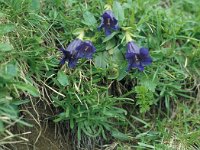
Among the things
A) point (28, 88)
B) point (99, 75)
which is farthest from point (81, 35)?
point (28, 88)

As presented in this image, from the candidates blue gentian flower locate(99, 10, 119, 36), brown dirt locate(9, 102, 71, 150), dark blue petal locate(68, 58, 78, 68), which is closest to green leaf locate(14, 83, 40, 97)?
brown dirt locate(9, 102, 71, 150)

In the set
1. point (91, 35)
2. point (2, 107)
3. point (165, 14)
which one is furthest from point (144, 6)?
point (2, 107)

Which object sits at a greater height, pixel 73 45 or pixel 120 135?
pixel 73 45

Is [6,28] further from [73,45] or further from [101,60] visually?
[101,60]

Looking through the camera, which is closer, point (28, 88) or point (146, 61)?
point (28, 88)

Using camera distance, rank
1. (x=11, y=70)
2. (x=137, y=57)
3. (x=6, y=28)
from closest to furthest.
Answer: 1. (x=11, y=70)
2. (x=6, y=28)
3. (x=137, y=57)

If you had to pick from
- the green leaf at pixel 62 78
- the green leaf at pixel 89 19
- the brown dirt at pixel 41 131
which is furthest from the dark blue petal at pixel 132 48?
the brown dirt at pixel 41 131
